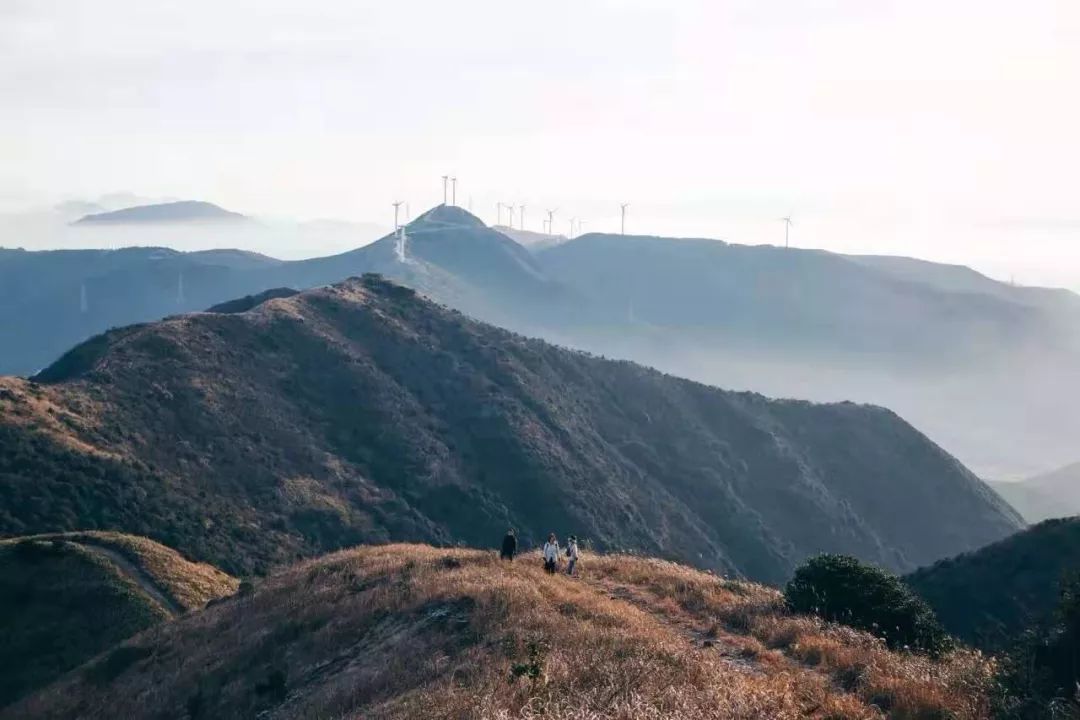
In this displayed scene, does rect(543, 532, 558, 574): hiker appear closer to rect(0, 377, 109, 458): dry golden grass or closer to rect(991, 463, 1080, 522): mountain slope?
rect(0, 377, 109, 458): dry golden grass

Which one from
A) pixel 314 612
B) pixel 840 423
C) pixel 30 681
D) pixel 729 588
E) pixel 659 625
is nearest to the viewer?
pixel 659 625

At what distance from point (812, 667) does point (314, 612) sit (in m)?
13.7

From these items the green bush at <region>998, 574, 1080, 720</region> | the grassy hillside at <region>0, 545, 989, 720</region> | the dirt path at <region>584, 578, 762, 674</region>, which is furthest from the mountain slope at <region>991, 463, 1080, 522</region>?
the green bush at <region>998, 574, 1080, 720</region>

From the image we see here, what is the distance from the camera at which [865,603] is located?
25.2m

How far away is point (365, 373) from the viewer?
90.8m

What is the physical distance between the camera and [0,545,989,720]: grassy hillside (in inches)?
583

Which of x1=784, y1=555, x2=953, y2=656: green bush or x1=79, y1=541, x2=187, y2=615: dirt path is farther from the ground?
x1=784, y1=555, x2=953, y2=656: green bush

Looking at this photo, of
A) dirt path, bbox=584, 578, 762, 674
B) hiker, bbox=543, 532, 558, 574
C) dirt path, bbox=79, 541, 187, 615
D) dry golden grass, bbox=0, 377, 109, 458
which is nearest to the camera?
dirt path, bbox=584, 578, 762, 674

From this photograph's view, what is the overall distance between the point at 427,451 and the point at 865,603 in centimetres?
6162

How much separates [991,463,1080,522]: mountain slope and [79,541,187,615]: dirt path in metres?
143

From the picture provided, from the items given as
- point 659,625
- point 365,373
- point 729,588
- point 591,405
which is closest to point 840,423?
point 591,405

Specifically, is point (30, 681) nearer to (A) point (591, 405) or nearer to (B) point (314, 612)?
(B) point (314, 612)

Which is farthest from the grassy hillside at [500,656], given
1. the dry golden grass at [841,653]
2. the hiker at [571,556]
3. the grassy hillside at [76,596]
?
the grassy hillside at [76,596]

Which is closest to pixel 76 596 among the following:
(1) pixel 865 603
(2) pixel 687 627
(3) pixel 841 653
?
(2) pixel 687 627
